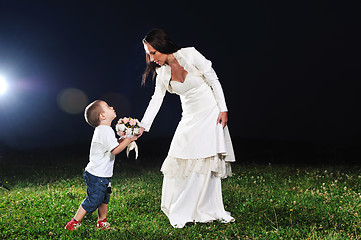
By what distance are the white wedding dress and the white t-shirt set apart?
744 mm

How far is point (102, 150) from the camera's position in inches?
228

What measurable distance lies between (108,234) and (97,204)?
0.45 metres

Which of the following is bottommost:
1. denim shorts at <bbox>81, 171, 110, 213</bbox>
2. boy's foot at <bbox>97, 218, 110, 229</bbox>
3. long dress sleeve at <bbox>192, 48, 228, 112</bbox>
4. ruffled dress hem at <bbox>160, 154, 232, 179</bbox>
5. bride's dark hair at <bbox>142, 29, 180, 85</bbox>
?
boy's foot at <bbox>97, 218, 110, 229</bbox>

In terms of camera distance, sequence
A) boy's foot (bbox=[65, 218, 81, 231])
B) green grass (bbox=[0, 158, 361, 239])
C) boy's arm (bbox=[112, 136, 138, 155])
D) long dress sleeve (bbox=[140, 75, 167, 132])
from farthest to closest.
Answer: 1. long dress sleeve (bbox=[140, 75, 167, 132])
2. boy's foot (bbox=[65, 218, 81, 231])
3. green grass (bbox=[0, 158, 361, 239])
4. boy's arm (bbox=[112, 136, 138, 155])

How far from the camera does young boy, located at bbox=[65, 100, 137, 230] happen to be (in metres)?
5.72

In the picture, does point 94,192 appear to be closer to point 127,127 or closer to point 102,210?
point 102,210

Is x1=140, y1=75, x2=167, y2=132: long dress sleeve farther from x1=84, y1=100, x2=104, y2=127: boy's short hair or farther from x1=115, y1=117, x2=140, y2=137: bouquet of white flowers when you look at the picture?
x1=84, y1=100, x2=104, y2=127: boy's short hair

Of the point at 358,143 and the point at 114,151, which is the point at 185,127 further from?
the point at 358,143

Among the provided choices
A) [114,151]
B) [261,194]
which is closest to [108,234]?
[114,151]

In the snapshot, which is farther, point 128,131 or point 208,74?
point 208,74

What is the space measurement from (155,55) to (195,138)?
4.44ft

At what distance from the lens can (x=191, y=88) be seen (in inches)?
240

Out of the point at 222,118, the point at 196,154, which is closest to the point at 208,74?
the point at 222,118

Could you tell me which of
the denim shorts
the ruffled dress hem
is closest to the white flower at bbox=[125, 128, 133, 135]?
the denim shorts
